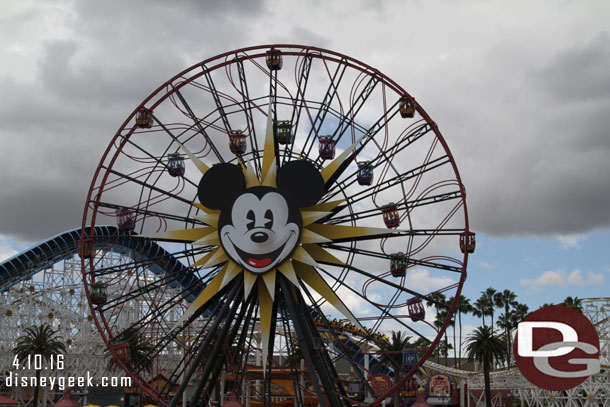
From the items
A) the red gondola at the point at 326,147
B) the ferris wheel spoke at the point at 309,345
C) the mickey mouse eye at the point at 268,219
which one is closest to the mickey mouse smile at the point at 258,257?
the mickey mouse eye at the point at 268,219

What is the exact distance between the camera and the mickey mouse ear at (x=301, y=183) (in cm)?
2562

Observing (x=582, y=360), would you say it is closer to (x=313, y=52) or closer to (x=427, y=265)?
(x=427, y=265)

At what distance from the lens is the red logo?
135 ft

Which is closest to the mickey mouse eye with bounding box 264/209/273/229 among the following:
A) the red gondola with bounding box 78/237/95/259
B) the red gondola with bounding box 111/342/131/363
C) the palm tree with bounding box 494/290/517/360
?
the red gondola with bounding box 111/342/131/363

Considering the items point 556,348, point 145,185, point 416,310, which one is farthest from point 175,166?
point 556,348

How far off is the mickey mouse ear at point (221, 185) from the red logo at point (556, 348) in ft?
69.9

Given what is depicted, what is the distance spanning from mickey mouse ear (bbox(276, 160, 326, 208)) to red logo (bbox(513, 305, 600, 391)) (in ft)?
65.5

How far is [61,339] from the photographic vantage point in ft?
229

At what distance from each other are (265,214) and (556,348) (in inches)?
972

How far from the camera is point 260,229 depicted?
1007 inches

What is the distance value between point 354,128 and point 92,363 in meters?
49.2

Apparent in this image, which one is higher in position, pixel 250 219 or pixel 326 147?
pixel 326 147

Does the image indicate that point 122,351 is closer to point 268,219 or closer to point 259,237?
point 259,237

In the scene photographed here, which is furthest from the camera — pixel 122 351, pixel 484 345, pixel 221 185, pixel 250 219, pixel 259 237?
pixel 484 345
